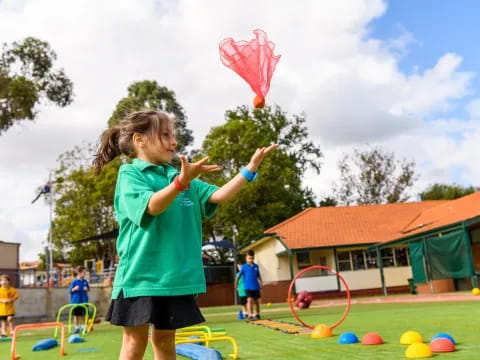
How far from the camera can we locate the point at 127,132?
315 cm

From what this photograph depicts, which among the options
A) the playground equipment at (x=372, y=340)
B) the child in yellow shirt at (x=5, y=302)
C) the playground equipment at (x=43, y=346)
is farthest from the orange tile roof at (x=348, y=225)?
the playground equipment at (x=372, y=340)

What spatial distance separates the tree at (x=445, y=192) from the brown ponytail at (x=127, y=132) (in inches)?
2259

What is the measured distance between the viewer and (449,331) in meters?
7.99

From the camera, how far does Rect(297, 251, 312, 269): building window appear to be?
33.2 metres

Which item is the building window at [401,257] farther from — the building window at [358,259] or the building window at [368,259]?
the building window at [358,259]

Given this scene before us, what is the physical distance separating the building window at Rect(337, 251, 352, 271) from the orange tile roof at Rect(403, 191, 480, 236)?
387 cm

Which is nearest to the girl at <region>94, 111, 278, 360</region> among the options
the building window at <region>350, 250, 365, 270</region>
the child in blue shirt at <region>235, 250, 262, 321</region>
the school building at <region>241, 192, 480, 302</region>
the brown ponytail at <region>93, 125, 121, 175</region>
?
the brown ponytail at <region>93, 125, 121, 175</region>

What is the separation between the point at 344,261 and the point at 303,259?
2554 mm

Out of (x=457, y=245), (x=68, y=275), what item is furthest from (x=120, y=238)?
(x=68, y=275)

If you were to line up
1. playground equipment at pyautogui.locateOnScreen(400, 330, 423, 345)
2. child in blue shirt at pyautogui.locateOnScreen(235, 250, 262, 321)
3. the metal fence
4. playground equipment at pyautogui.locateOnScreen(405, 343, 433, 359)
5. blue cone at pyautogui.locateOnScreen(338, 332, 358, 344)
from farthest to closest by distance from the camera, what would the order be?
the metal fence
child in blue shirt at pyautogui.locateOnScreen(235, 250, 262, 321)
blue cone at pyautogui.locateOnScreen(338, 332, 358, 344)
playground equipment at pyautogui.locateOnScreen(400, 330, 423, 345)
playground equipment at pyautogui.locateOnScreen(405, 343, 433, 359)

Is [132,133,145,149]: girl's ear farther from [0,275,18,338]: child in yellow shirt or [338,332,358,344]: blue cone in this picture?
[0,275,18,338]: child in yellow shirt

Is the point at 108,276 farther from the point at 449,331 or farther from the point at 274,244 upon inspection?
the point at 449,331

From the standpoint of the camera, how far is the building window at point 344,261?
3294 cm

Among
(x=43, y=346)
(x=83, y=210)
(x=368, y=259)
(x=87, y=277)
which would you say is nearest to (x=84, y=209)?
(x=83, y=210)
